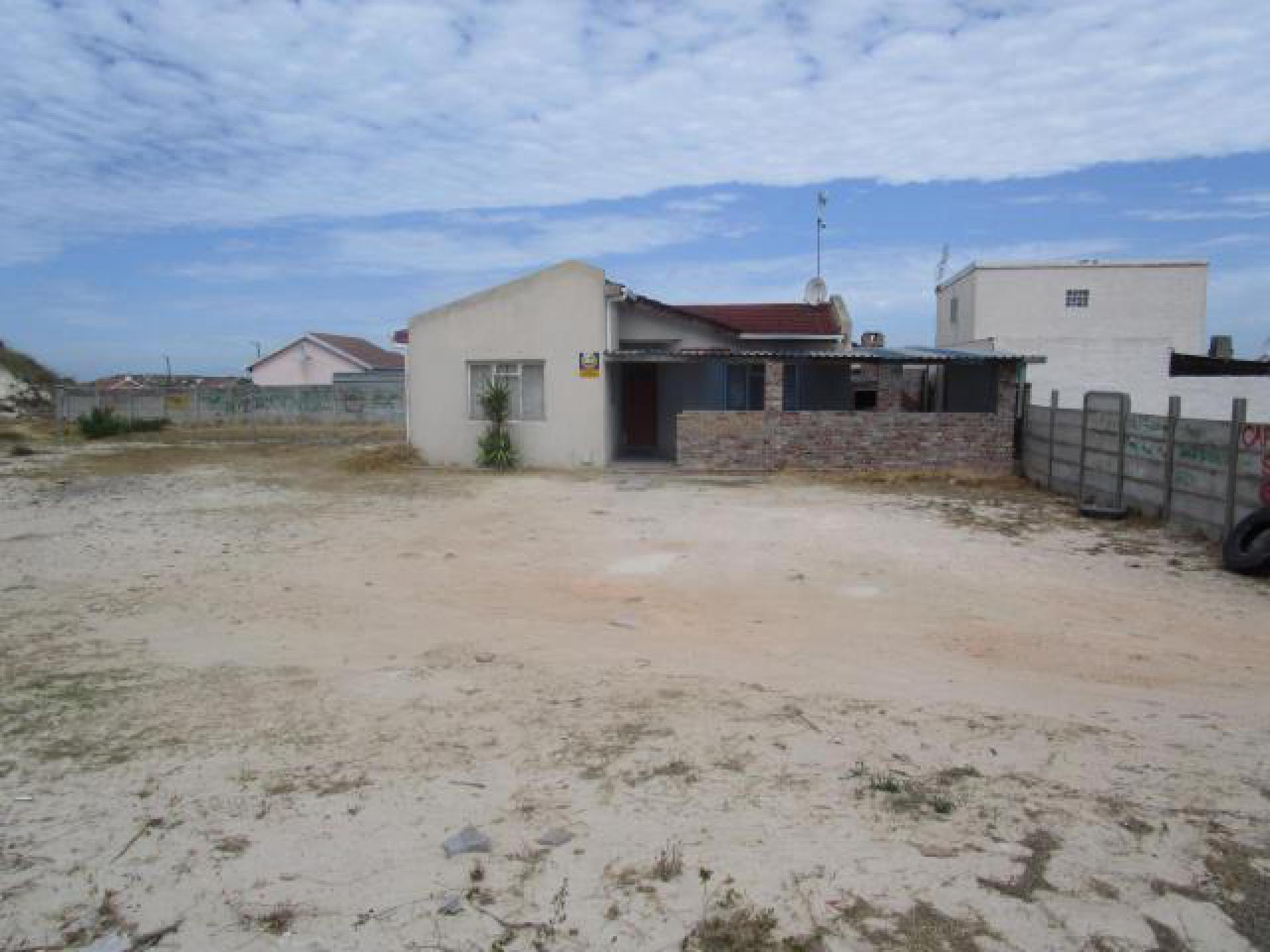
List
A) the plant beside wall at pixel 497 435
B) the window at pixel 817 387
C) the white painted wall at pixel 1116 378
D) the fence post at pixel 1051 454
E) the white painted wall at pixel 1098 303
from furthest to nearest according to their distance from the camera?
the white painted wall at pixel 1098 303
the white painted wall at pixel 1116 378
the window at pixel 817 387
the plant beside wall at pixel 497 435
the fence post at pixel 1051 454

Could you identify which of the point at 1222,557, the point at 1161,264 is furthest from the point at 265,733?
the point at 1161,264

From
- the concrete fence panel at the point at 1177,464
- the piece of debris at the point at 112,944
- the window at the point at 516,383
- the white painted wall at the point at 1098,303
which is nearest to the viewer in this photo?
the piece of debris at the point at 112,944

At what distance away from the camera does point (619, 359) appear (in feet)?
60.6

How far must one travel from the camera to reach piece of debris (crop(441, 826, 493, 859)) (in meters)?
3.45

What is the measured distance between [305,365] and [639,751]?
4887 cm

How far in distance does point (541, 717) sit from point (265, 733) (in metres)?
1.44

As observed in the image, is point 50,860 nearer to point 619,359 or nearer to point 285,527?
point 285,527

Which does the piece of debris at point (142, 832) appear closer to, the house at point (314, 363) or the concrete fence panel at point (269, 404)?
the concrete fence panel at point (269, 404)

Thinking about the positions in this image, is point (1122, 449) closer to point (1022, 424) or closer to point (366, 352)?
point (1022, 424)

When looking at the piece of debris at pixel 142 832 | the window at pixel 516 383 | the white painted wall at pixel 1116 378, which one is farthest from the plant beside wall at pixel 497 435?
the white painted wall at pixel 1116 378

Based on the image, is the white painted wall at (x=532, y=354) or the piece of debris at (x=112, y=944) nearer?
the piece of debris at (x=112, y=944)

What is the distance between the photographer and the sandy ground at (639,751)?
3.05 m

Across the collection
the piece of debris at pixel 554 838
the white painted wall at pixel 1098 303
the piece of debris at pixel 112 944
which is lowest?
the piece of debris at pixel 112 944

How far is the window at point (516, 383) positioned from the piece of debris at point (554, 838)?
51.0 feet
